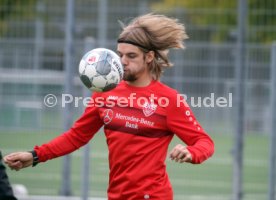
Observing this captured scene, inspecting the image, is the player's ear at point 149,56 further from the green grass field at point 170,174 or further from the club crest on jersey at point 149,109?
the green grass field at point 170,174

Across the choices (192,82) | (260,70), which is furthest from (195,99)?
(260,70)

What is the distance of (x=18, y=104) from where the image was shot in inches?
462

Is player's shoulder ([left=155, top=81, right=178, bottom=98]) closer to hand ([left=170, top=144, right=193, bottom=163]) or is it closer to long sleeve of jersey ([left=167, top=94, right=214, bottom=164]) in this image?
long sleeve of jersey ([left=167, top=94, right=214, bottom=164])

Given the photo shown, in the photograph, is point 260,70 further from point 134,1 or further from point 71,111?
point 71,111

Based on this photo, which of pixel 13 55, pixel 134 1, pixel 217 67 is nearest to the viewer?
pixel 13 55

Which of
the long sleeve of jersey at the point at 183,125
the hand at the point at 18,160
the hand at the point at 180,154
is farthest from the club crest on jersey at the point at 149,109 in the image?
the hand at the point at 18,160

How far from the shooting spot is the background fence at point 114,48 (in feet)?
34.4

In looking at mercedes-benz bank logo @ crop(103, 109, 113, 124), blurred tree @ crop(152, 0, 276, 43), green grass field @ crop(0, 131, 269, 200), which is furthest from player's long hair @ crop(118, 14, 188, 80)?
blurred tree @ crop(152, 0, 276, 43)

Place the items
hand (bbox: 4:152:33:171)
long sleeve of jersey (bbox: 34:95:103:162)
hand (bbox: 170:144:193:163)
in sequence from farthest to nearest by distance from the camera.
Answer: long sleeve of jersey (bbox: 34:95:103:162), hand (bbox: 4:152:33:171), hand (bbox: 170:144:193:163)

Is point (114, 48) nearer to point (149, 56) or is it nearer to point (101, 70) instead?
point (149, 56)

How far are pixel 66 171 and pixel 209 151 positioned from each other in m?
3.58

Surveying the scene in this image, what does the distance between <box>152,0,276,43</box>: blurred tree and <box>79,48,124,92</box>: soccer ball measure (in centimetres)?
563

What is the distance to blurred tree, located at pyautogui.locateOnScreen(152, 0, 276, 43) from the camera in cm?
1070

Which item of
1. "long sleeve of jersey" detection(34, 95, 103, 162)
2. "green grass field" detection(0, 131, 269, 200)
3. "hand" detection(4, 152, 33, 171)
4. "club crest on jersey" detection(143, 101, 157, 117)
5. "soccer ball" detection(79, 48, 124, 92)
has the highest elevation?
"soccer ball" detection(79, 48, 124, 92)
